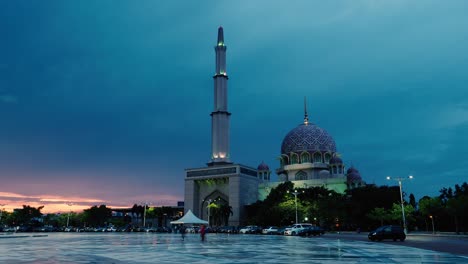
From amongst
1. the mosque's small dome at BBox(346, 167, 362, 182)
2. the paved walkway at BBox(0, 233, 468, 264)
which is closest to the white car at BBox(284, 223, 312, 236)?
the paved walkway at BBox(0, 233, 468, 264)

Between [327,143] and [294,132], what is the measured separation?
27.7 ft

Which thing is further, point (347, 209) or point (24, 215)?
point (24, 215)

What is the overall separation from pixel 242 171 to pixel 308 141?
18.9 m

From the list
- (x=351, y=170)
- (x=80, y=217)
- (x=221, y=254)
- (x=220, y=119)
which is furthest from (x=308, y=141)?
(x=221, y=254)

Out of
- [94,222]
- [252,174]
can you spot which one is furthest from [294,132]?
[94,222]

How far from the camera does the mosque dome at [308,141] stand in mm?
98000

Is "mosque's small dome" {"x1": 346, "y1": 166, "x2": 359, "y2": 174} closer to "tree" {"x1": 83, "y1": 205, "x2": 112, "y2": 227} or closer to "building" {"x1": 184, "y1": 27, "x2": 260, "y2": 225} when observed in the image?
"building" {"x1": 184, "y1": 27, "x2": 260, "y2": 225}

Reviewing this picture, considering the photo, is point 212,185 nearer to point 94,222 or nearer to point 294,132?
point 294,132

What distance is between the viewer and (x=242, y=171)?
90125mm

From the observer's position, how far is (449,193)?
7575cm

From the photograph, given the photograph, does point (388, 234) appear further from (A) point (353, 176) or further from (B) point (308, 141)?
(B) point (308, 141)

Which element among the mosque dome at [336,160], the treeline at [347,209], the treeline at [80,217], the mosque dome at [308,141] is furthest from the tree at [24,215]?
the mosque dome at [336,160]

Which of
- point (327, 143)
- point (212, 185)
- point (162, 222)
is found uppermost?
point (327, 143)

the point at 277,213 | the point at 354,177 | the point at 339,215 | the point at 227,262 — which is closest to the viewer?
the point at 227,262
